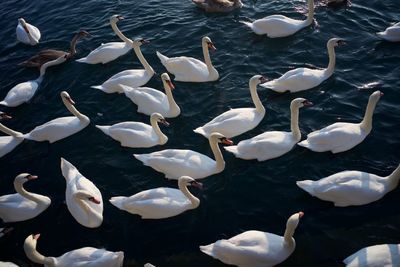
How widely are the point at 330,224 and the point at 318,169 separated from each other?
1.72m

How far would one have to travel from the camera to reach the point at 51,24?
1947 cm

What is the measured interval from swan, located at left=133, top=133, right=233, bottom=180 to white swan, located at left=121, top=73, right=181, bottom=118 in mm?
2002

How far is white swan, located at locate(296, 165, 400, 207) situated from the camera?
32.7 feet

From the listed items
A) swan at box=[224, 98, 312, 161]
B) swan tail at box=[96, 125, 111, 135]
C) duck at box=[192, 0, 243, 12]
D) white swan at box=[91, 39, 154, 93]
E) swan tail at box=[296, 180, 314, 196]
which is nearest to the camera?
swan tail at box=[296, 180, 314, 196]

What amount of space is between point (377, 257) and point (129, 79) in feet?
29.8

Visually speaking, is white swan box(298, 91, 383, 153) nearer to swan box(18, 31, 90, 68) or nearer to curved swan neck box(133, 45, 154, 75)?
curved swan neck box(133, 45, 154, 75)

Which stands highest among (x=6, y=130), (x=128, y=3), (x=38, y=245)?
(x=128, y=3)

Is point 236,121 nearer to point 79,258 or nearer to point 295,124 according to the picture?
point 295,124

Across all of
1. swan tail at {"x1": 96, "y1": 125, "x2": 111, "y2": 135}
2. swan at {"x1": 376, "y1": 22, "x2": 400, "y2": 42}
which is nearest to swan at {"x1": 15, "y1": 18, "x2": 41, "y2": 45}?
swan tail at {"x1": 96, "y1": 125, "x2": 111, "y2": 135}

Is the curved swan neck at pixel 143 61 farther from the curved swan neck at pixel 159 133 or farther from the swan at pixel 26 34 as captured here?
the swan at pixel 26 34

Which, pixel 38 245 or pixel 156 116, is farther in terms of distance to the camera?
pixel 156 116

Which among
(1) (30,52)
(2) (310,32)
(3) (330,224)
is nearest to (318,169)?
(3) (330,224)

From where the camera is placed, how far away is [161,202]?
1026 cm

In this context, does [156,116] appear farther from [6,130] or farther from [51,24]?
[51,24]
